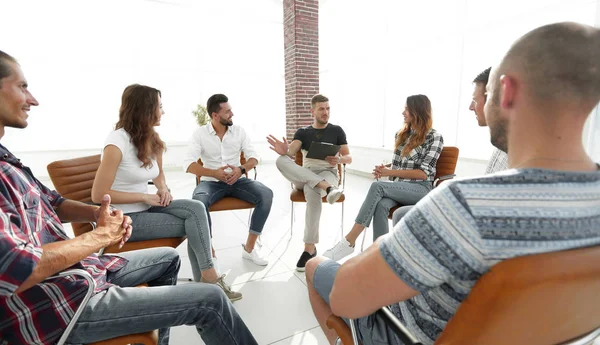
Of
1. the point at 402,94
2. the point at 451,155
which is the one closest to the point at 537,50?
the point at 451,155

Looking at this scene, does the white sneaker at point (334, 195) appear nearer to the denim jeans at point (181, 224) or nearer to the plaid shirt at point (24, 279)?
the denim jeans at point (181, 224)

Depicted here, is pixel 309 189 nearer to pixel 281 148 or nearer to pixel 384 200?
pixel 281 148

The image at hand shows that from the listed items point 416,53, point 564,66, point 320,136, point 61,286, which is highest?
point 416,53

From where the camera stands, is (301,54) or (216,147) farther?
(301,54)

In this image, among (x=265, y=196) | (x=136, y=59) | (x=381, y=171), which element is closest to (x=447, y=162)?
(x=381, y=171)

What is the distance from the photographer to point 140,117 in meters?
1.77

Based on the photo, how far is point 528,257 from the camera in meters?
0.50

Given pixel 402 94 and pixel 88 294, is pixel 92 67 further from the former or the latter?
pixel 88 294

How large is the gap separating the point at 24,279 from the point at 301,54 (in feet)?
16.7

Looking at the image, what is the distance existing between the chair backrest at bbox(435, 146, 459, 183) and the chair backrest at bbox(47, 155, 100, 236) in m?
2.53

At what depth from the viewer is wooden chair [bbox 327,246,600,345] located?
49 centimetres

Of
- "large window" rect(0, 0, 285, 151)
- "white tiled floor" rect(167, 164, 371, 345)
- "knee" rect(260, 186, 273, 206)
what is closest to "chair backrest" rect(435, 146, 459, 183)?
"white tiled floor" rect(167, 164, 371, 345)

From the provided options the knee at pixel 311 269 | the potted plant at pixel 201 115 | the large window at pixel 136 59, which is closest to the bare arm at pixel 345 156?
the knee at pixel 311 269

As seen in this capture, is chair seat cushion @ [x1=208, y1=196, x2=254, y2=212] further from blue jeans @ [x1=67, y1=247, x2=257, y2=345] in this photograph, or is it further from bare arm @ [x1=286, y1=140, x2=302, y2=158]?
blue jeans @ [x1=67, y1=247, x2=257, y2=345]
